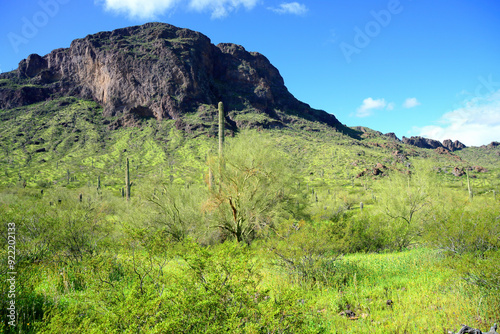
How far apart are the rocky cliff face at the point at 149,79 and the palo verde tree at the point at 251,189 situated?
3662 inches

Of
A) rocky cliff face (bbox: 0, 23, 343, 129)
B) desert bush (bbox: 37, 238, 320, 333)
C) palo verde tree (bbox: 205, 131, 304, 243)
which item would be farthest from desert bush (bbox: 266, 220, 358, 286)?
rocky cliff face (bbox: 0, 23, 343, 129)

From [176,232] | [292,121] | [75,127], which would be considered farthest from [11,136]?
[292,121]

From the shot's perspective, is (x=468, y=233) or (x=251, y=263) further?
(x=468, y=233)

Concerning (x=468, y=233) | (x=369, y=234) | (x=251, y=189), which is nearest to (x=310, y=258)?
(x=468, y=233)

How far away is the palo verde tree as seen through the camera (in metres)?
12.0

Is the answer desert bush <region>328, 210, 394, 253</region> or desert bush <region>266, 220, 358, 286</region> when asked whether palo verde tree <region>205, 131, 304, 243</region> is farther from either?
desert bush <region>266, 220, 358, 286</region>

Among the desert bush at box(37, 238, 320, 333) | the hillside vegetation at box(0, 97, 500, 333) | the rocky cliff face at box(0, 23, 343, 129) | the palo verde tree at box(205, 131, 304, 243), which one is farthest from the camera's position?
the rocky cliff face at box(0, 23, 343, 129)

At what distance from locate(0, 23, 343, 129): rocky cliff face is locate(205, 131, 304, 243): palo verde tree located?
93018 mm

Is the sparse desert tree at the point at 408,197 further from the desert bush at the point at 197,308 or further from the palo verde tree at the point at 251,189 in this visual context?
the desert bush at the point at 197,308

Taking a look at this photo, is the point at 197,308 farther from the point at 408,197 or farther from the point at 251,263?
the point at 408,197

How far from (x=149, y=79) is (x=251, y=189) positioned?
12001cm

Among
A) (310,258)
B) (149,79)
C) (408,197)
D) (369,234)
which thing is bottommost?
(369,234)

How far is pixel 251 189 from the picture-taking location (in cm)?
1321

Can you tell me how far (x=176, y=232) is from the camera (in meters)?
13.9
